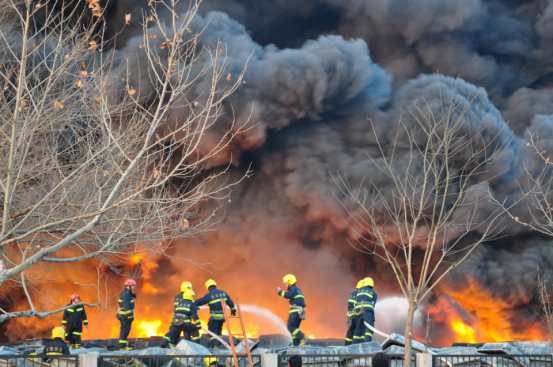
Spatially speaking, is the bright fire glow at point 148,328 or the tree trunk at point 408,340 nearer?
the tree trunk at point 408,340

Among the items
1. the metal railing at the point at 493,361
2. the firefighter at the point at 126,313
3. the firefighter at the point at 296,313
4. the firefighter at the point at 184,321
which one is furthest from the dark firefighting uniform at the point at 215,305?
the metal railing at the point at 493,361

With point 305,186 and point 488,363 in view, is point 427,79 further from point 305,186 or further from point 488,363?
point 488,363

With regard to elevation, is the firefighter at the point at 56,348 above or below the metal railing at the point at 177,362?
above

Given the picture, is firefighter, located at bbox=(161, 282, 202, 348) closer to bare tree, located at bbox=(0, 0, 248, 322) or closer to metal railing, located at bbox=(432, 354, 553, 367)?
bare tree, located at bbox=(0, 0, 248, 322)

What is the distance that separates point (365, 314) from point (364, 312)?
0.19ft

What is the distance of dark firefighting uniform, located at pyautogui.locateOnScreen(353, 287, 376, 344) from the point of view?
500 inches

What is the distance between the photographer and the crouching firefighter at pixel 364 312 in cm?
1270

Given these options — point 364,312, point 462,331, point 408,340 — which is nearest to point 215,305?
point 364,312

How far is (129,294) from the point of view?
13617mm

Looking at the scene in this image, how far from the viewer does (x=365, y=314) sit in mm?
12711

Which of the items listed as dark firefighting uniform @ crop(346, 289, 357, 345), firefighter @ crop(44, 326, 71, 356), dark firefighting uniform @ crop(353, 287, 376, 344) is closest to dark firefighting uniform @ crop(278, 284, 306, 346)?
dark firefighting uniform @ crop(346, 289, 357, 345)

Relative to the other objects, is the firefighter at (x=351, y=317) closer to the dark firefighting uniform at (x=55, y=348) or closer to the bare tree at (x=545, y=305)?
the bare tree at (x=545, y=305)

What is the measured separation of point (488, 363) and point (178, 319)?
23.8 feet

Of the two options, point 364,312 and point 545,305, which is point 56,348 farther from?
point 545,305
